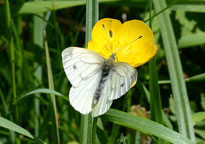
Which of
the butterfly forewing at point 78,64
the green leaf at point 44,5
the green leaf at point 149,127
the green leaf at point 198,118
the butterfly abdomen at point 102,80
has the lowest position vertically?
the green leaf at point 198,118

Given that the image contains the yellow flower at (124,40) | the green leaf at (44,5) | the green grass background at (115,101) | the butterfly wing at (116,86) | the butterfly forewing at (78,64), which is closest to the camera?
the butterfly wing at (116,86)

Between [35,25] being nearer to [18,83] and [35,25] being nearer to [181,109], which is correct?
[18,83]

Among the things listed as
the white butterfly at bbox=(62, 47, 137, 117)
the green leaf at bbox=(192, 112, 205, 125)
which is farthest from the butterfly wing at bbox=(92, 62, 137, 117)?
the green leaf at bbox=(192, 112, 205, 125)

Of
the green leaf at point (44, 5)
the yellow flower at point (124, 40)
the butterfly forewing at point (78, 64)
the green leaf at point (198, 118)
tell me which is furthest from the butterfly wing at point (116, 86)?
the green leaf at point (44, 5)

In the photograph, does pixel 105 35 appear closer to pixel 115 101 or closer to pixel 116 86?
pixel 116 86

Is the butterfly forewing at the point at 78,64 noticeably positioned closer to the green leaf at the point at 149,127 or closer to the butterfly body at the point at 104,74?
the butterfly body at the point at 104,74

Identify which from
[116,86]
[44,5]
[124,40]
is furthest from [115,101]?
[116,86]
